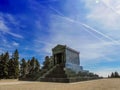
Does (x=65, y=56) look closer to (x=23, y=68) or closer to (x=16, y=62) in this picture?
(x=16, y=62)

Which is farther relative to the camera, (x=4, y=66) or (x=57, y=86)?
(x=4, y=66)

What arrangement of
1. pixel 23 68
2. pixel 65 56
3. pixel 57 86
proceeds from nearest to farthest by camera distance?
pixel 57 86 → pixel 65 56 → pixel 23 68

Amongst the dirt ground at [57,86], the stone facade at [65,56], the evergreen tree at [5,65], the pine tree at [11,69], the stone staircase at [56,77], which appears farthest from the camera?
the pine tree at [11,69]

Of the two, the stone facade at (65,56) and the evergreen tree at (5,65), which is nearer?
the stone facade at (65,56)

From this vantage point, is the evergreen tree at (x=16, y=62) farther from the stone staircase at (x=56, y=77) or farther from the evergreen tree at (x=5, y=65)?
the stone staircase at (x=56, y=77)

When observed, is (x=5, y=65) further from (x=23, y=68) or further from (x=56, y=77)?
(x=56, y=77)

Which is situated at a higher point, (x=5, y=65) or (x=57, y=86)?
(x=5, y=65)

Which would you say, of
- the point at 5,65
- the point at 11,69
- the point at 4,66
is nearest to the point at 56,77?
the point at 4,66

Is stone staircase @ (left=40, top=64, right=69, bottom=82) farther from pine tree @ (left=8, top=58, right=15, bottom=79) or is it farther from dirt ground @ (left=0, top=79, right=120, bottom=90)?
pine tree @ (left=8, top=58, right=15, bottom=79)

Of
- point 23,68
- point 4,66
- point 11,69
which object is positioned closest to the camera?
point 4,66

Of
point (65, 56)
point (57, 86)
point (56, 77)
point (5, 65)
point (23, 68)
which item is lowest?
point (57, 86)

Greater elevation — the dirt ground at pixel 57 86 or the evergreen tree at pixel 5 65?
the evergreen tree at pixel 5 65

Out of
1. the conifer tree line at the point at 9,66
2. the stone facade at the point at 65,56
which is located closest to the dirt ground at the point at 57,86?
the stone facade at the point at 65,56

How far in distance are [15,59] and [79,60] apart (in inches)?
782
